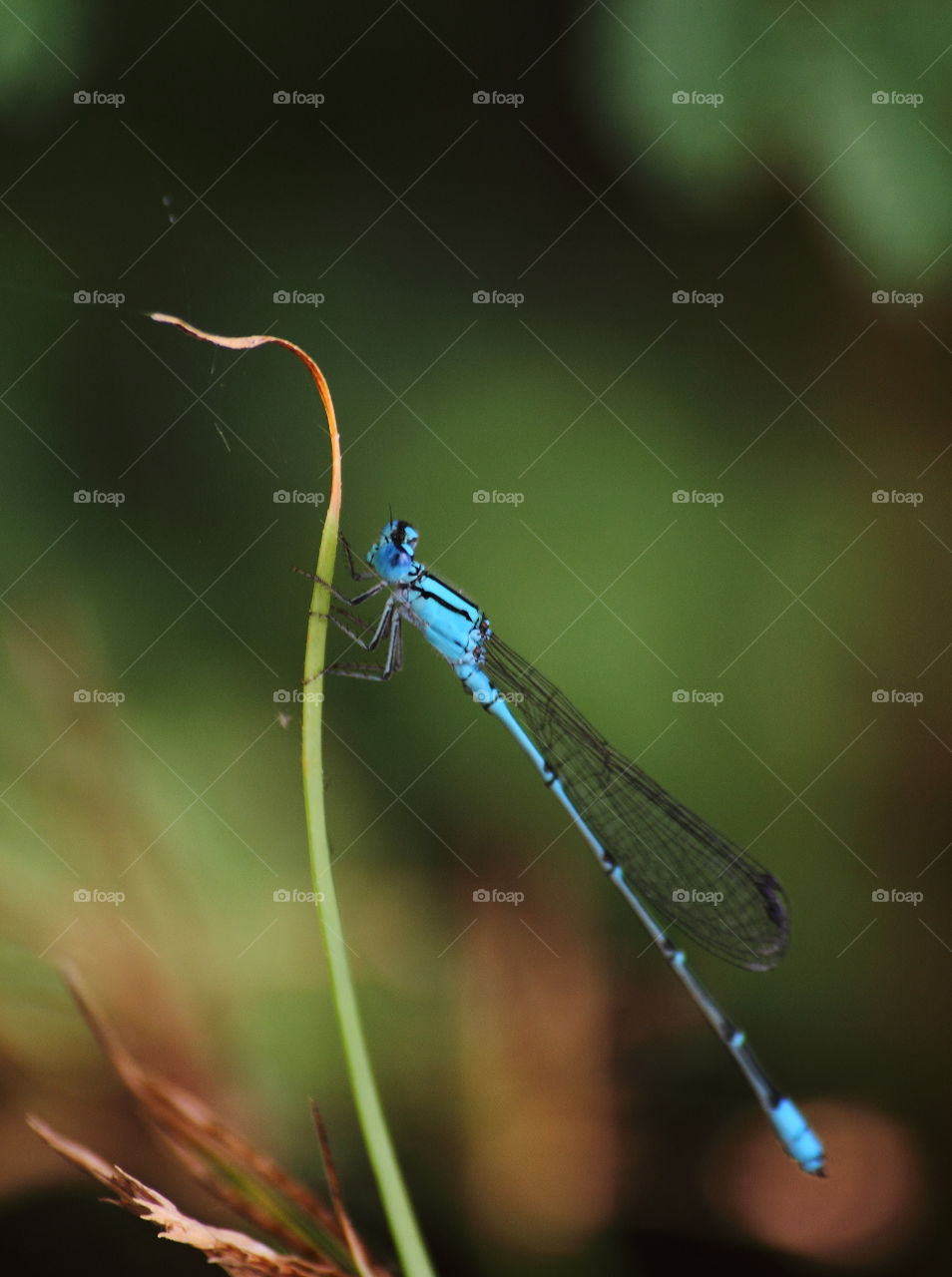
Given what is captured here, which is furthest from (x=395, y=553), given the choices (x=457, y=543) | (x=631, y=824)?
(x=631, y=824)

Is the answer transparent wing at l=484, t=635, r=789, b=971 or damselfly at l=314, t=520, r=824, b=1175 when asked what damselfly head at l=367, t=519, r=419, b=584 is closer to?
damselfly at l=314, t=520, r=824, b=1175

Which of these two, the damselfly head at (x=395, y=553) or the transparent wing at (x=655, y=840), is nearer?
the damselfly head at (x=395, y=553)

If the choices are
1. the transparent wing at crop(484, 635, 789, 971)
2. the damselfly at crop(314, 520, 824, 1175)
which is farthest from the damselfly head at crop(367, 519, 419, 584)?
the transparent wing at crop(484, 635, 789, 971)

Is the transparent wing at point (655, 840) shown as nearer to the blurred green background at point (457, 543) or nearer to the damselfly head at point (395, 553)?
the blurred green background at point (457, 543)

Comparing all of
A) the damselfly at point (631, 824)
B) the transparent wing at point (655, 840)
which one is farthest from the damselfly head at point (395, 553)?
the transparent wing at point (655, 840)

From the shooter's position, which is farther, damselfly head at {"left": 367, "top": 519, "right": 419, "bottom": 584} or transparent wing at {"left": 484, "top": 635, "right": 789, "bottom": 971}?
transparent wing at {"left": 484, "top": 635, "right": 789, "bottom": 971}

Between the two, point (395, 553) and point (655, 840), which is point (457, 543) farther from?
point (655, 840)
